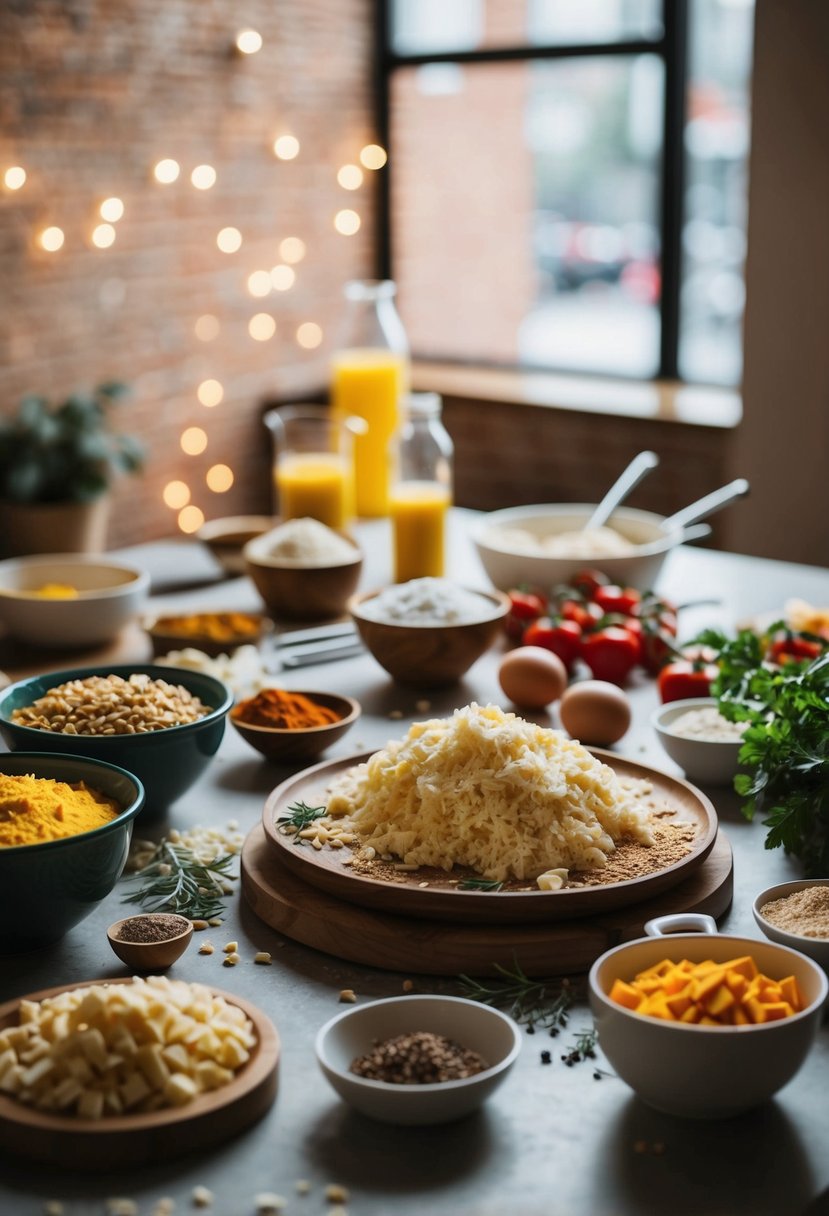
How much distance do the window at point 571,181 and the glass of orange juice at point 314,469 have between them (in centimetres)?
194

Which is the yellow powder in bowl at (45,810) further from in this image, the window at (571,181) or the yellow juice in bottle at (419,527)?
the window at (571,181)

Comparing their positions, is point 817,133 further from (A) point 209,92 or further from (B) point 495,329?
(A) point 209,92

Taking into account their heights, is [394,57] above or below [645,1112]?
above

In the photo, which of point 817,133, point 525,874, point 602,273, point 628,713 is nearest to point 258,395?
point 602,273

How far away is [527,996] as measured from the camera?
4.49 ft

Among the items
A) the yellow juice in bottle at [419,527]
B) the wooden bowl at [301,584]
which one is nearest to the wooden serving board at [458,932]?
the wooden bowl at [301,584]

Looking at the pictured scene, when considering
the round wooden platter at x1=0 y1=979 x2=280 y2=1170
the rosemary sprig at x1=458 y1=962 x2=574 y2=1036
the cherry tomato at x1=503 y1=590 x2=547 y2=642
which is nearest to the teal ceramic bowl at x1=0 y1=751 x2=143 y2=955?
the round wooden platter at x1=0 y1=979 x2=280 y2=1170

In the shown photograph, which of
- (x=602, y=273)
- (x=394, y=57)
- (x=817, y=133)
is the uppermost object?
(x=394, y=57)

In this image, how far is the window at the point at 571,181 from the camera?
4.47 m

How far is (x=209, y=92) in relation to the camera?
4.57 meters

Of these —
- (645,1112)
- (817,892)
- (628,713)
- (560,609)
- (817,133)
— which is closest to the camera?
(645,1112)

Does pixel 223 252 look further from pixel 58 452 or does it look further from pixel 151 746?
pixel 151 746

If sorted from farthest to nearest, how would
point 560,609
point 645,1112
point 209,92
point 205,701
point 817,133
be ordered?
point 209,92
point 817,133
point 560,609
point 205,701
point 645,1112

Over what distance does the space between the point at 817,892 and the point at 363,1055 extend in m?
0.51
